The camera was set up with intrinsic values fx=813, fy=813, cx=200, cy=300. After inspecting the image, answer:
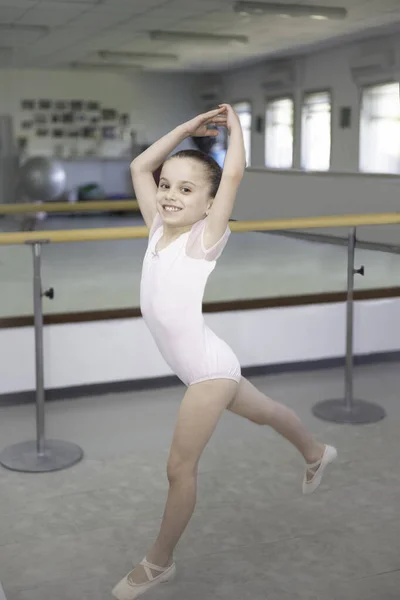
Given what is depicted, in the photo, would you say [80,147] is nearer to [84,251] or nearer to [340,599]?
[84,251]

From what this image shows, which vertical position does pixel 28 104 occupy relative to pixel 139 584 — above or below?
above

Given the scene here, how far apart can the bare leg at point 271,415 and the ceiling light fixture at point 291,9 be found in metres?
8.70

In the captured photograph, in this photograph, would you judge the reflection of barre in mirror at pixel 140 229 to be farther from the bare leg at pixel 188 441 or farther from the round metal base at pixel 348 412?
the bare leg at pixel 188 441

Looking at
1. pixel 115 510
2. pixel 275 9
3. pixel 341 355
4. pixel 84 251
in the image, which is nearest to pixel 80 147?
pixel 275 9

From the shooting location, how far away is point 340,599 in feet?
5.89

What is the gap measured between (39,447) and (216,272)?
6.93ft

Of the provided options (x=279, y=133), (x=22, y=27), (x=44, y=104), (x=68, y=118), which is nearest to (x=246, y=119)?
(x=279, y=133)

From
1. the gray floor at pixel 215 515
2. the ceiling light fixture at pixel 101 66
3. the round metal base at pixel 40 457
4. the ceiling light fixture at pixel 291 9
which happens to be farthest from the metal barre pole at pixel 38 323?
the ceiling light fixture at pixel 101 66

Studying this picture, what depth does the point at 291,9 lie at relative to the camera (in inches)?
391

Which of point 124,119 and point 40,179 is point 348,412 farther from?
point 124,119

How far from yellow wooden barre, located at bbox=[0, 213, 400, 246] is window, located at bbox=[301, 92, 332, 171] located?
29.6 ft

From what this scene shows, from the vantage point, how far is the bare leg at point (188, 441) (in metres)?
1.71

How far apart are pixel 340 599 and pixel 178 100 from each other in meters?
14.5

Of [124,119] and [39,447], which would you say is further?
[124,119]
